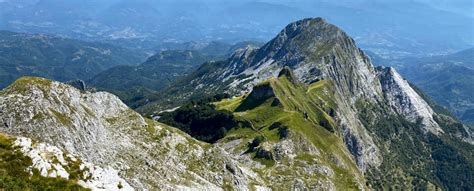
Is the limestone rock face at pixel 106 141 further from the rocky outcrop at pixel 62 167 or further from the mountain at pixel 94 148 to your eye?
the rocky outcrop at pixel 62 167

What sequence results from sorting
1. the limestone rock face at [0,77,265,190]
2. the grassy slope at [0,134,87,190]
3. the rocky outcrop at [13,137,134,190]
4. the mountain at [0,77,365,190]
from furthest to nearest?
the limestone rock face at [0,77,265,190] < the mountain at [0,77,365,190] < the rocky outcrop at [13,137,134,190] < the grassy slope at [0,134,87,190]

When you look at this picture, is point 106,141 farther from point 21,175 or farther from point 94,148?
point 21,175

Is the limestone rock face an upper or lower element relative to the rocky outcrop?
lower

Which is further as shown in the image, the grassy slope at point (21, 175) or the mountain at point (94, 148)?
the mountain at point (94, 148)

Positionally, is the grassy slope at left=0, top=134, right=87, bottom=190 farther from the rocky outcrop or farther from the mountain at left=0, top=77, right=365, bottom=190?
the rocky outcrop

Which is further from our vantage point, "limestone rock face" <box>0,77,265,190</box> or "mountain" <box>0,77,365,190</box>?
"limestone rock face" <box>0,77,265,190</box>

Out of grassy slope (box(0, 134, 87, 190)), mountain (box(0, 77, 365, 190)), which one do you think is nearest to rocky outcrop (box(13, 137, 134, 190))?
mountain (box(0, 77, 365, 190))

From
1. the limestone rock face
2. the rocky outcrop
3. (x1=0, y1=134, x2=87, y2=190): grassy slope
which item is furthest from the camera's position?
the limestone rock face

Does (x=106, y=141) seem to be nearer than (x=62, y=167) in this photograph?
No

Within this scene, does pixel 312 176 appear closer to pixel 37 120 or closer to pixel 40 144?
pixel 37 120

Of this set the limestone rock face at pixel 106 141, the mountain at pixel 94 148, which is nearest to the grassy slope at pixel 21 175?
the mountain at pixel 94 148

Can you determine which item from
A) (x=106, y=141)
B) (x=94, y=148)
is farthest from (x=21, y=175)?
(x=106, y=141)
